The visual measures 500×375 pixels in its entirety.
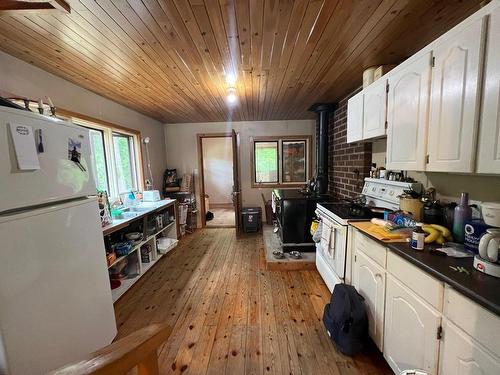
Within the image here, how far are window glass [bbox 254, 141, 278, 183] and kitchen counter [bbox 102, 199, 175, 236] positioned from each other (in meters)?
1.94

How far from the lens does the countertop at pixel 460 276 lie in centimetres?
77

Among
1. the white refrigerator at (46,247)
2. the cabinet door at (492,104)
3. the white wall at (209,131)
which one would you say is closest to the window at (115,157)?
the white wall at (209,131)

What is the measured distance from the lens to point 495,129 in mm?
981

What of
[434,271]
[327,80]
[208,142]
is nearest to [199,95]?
[327,80]

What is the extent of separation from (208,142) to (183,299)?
516 cm

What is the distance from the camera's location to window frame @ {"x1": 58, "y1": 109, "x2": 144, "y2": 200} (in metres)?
2.33

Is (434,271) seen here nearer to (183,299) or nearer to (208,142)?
(183,299)

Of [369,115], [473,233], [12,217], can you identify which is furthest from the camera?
[369,115]

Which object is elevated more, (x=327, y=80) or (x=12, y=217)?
(x=327, y=80)

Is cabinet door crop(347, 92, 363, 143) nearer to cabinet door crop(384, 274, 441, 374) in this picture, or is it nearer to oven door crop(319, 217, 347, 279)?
oven door crop(319, 217, 347, 279)

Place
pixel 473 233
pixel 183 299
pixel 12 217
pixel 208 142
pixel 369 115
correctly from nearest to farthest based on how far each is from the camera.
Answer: pixel 12 217 → pixel 473 233 → pixel 369 115 → pixel 183 299 → pixel 208 142

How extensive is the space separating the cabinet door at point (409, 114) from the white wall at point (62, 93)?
9.77 feet

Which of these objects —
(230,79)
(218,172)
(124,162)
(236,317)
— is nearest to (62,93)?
(124,162)

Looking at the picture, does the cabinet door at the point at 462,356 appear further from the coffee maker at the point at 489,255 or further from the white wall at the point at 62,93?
the white wall at the point at 62,93
